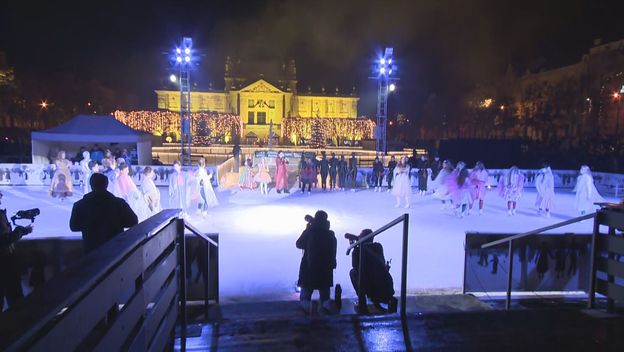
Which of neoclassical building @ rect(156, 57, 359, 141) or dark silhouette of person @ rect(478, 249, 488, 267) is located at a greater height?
neoclassical building @ rect(156, 57, 359, 141)

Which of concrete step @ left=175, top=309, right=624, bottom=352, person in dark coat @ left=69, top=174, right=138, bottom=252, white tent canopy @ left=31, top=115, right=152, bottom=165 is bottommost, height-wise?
concrete step @ left=175, top=309, right=624, bottom=352

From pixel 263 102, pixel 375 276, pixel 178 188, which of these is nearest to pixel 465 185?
pixel 178 188

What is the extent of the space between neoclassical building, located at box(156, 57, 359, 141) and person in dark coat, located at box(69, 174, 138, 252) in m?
68.5

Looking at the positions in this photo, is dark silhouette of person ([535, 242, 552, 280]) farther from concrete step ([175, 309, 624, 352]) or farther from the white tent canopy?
the white tent canopy

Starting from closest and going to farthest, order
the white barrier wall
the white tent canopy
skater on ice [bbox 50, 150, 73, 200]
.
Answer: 1. skater on ice [bbox 50, 150, 73, 200]
2. the white barrier wall
3. the white tent canopy

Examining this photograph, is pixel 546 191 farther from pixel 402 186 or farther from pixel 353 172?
pixel 353 172

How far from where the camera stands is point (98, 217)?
3.49 meters

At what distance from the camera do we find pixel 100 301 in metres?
1.59

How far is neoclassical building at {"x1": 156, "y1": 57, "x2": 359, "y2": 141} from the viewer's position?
8175 cm

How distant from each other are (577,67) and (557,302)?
5500 centimetres

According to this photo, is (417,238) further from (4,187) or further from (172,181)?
(4,187)

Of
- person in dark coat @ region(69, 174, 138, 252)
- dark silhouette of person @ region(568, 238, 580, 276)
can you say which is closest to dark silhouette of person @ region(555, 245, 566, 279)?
dark silhouette of person @ region(568, 238, 580, 276)

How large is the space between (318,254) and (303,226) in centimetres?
524

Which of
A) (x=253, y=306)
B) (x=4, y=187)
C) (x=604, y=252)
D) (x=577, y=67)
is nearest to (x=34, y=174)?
(x=4, y=187)
